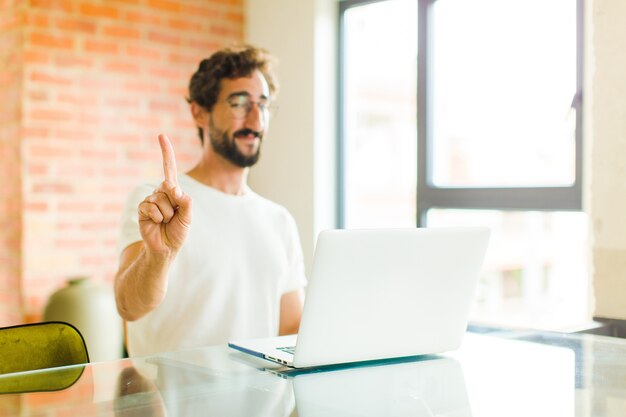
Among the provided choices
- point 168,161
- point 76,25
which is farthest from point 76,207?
point 168,161

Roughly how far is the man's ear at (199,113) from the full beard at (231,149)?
14 cm

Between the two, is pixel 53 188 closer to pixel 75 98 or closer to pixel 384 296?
pixel 75 98

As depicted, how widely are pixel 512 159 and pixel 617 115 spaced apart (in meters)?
1.03

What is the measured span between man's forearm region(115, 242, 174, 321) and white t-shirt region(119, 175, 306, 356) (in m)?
0.13

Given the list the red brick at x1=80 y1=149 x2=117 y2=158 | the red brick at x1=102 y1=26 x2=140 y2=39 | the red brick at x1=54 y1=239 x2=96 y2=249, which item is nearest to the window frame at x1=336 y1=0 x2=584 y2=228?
the red brick at x1=102 y1=26 x2=140 y2=39

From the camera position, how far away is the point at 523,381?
1.37 m

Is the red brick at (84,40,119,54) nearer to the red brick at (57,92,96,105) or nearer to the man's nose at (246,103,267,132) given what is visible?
the red brick at (57,92,96,105)

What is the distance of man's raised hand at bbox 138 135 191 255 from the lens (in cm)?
165

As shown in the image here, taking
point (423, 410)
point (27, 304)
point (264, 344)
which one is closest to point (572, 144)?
point (264, 344)

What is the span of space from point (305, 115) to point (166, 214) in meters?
2.38

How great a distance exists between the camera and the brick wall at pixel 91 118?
3.56m

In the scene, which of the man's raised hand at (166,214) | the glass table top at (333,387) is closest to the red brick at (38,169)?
the man's raised hand at (166,214)

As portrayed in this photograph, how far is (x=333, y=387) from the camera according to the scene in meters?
→ 1.30

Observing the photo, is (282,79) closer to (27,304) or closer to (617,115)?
(27,304)
